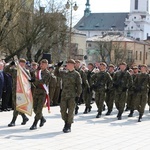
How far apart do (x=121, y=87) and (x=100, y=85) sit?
76cm

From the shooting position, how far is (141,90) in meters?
14.7

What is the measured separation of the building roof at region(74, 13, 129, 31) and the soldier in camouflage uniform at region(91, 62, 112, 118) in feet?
440

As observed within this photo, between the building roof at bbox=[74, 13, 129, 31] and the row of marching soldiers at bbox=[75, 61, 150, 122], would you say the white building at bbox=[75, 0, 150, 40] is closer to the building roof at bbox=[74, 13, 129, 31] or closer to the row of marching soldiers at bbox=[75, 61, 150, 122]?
the building roof at bbox=[74, 13, 129, 31]

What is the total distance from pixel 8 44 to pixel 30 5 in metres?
4.25

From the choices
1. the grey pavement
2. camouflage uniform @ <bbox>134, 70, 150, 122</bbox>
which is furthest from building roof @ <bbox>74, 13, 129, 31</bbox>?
the grey pavement

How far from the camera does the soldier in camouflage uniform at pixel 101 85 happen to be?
590 inches

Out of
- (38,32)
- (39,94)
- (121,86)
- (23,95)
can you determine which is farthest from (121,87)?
(38,32)

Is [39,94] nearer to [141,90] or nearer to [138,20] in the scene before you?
[141,90]

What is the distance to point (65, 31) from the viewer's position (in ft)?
122

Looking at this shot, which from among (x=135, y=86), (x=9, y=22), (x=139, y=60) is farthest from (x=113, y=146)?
(x=139, y=60)

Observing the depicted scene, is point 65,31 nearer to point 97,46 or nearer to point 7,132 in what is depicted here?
point 7,132

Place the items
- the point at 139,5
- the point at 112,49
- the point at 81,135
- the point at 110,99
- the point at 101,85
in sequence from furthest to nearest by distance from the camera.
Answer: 1. the point at 139,5
2. the point at 112,49
3. the point at 110,99
4. the point at 101,85
5. the point at 81,135

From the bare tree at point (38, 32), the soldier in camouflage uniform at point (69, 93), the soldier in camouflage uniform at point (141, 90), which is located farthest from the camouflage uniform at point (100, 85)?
the bare tree at point (38, 32)

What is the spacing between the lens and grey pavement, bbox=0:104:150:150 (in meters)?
9.73
